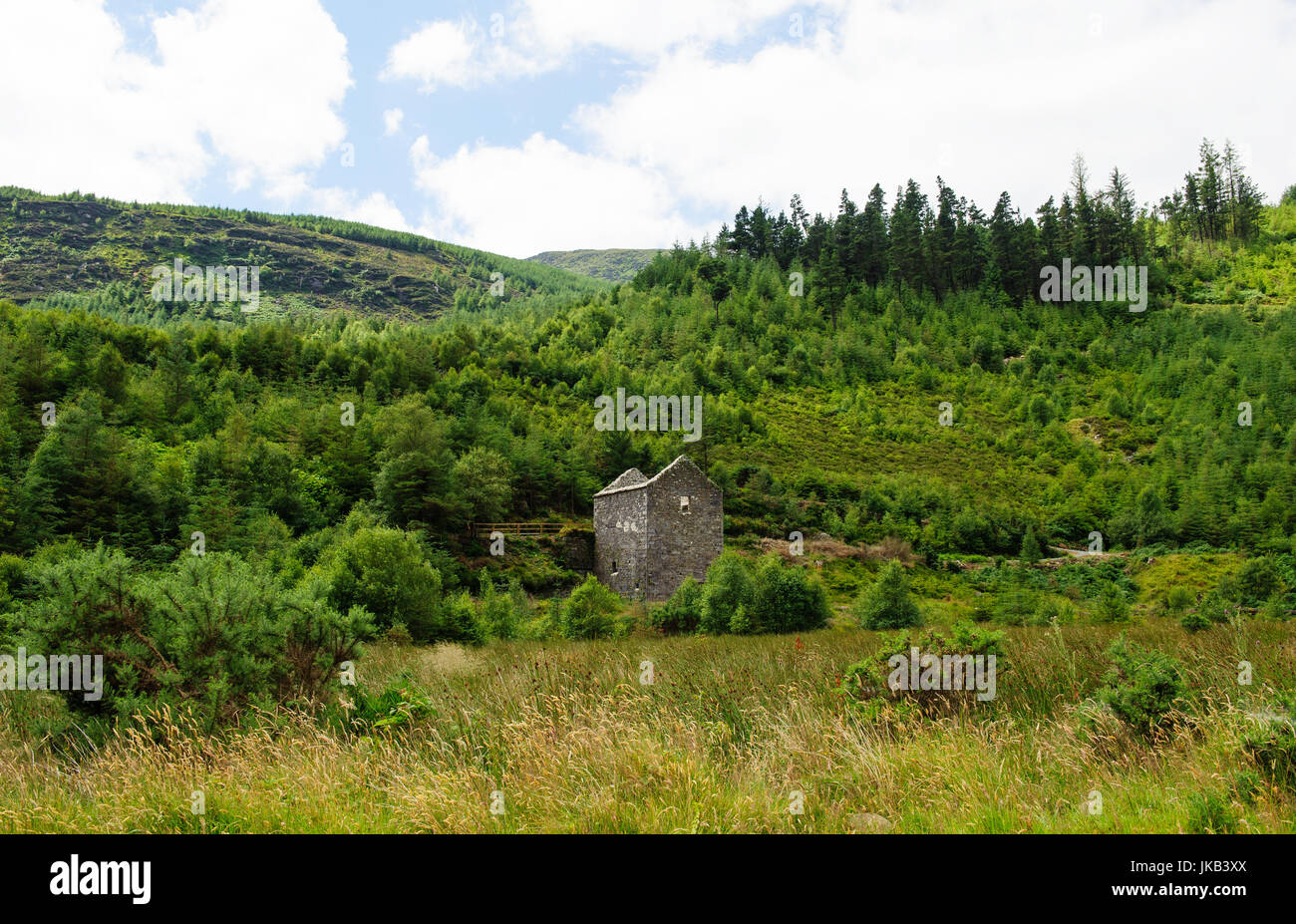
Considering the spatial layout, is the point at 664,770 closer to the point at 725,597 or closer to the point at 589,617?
the point at 589,617

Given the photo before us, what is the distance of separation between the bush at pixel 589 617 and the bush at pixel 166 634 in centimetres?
1583

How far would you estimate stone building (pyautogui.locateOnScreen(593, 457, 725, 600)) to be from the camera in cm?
3841

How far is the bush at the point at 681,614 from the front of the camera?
27.0 meters

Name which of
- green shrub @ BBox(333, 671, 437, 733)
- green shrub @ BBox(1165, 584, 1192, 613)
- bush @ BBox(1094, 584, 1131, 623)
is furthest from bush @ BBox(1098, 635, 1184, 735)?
green shrub @ BBox(1165, 584, 1192, 613)

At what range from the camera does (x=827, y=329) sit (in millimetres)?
87188

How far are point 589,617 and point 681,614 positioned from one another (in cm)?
466

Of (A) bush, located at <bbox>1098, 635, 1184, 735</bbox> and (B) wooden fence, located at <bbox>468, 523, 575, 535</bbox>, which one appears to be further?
(B) wooden fence, located at <bbox>468, 523, 575, 535</bbox>

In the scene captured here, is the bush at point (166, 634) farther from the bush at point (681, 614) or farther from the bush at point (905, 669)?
the bush at point (681, 614)

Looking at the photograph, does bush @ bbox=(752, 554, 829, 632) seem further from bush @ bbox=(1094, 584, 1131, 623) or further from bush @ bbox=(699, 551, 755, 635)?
bush @ bbox=(1094, 584, 1131, 623)

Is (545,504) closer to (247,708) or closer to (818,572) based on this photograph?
(818,572)

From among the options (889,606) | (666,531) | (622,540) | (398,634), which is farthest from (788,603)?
(622,540)

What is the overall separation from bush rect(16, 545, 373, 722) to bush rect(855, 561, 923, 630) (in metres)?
20.7

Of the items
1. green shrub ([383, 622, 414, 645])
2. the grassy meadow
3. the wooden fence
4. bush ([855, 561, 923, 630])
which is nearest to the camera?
the grassy meadow

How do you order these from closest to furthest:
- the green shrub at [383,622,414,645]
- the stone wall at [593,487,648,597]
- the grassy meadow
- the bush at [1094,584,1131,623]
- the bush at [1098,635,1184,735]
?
the grassy meadow, the bush at [1098,635,1184,735], the green shrub at [383,622,414,645], the bush at [1094,584,1131,623], the stone wall at [593,487,648,597]
